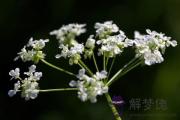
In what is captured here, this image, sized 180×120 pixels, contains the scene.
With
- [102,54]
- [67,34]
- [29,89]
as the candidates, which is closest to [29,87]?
[29,89]

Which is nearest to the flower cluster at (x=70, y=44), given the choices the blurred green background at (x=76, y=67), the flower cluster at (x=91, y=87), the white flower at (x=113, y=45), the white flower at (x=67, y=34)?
the white flower at (x=67, y=34)

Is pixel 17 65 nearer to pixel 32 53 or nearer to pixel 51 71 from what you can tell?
pixel 51 71

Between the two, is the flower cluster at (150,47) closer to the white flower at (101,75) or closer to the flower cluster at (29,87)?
the white flower at (101,75)

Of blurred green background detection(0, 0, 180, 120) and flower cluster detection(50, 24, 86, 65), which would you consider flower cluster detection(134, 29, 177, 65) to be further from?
blurred green background detection(0, 0, 180, 120)

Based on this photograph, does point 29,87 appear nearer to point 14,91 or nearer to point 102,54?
point 14,91

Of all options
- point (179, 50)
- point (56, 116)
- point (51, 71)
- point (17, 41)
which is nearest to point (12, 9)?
point (17, 41)

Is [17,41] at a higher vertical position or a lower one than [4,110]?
higher

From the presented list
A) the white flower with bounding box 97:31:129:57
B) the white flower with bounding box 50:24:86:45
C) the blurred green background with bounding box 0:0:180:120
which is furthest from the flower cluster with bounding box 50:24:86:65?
the blurred green background with bounding box 0:0:180:120

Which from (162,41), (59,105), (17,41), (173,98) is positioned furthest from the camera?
(17,41)
